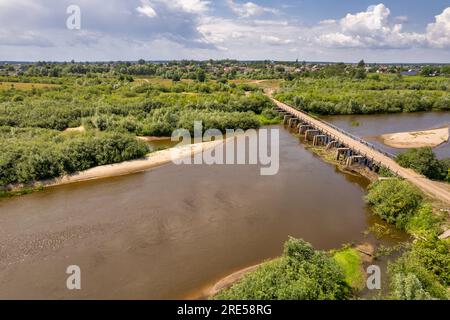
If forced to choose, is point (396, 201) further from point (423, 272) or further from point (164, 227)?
point (164, 227)

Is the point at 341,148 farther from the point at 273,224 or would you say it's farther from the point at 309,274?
the point at 309,274

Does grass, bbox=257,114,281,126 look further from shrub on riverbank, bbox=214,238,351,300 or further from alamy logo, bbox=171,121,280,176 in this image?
shrub on riverbank, bbox=214,238,351,300

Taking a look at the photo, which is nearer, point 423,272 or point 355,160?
point 423,272

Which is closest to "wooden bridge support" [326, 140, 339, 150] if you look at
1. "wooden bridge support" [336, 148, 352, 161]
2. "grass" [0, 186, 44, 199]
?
"wooden bridge support" [336, 148, 352, 161]

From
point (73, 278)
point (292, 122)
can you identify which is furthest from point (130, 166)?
point (292, 122)

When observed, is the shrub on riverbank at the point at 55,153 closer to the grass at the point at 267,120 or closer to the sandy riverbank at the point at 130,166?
the sandy riverbank at the point at 130,166

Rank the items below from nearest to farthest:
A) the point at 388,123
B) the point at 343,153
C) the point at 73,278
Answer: the point at 73,278
the point at 343,153
the point at 388,123
